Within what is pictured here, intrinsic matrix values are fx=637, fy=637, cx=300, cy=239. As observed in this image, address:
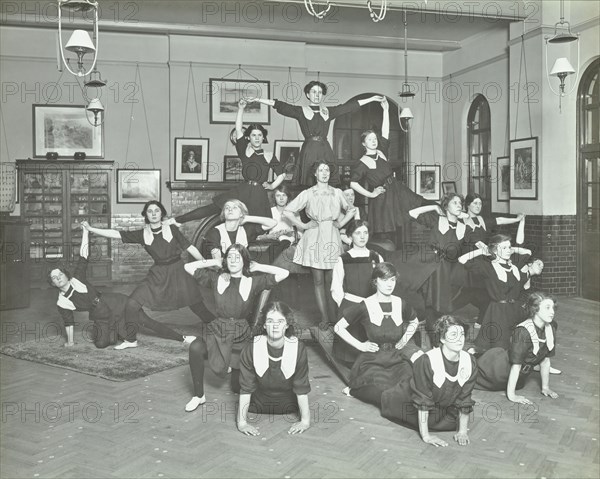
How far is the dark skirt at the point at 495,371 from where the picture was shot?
511 centimetres

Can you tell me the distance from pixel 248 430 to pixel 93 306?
317 cm

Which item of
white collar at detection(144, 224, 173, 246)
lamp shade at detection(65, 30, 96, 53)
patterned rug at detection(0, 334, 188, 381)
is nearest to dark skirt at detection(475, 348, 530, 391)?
patterned rug at detection(0, 334, 188, 381)

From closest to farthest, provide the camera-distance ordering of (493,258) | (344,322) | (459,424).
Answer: (459,424) → (344,322) → (493,258)

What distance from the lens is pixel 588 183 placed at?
9.44 metres

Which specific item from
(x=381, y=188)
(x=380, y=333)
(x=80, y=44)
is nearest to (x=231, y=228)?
(x=381, y=188)

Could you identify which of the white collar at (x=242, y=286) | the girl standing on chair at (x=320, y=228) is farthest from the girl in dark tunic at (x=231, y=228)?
the white collar at (x=242, y=286)

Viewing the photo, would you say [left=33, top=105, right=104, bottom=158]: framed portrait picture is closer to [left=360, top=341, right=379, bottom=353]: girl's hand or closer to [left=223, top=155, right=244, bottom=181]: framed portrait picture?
[left=223, top=155, right=244, bottom=181]: framed portrait picture

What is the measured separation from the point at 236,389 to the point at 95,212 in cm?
715

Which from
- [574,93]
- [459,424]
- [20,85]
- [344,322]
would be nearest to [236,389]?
[344,322]

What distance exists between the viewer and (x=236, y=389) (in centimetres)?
517

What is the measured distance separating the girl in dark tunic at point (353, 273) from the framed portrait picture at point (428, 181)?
7246mm

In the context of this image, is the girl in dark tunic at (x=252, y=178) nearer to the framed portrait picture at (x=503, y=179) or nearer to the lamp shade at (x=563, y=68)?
the lamp shade at (x=563, y=68)

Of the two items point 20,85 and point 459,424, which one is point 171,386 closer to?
point 459,424

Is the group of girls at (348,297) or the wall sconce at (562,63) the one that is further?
the wall sconce at (562,63)
